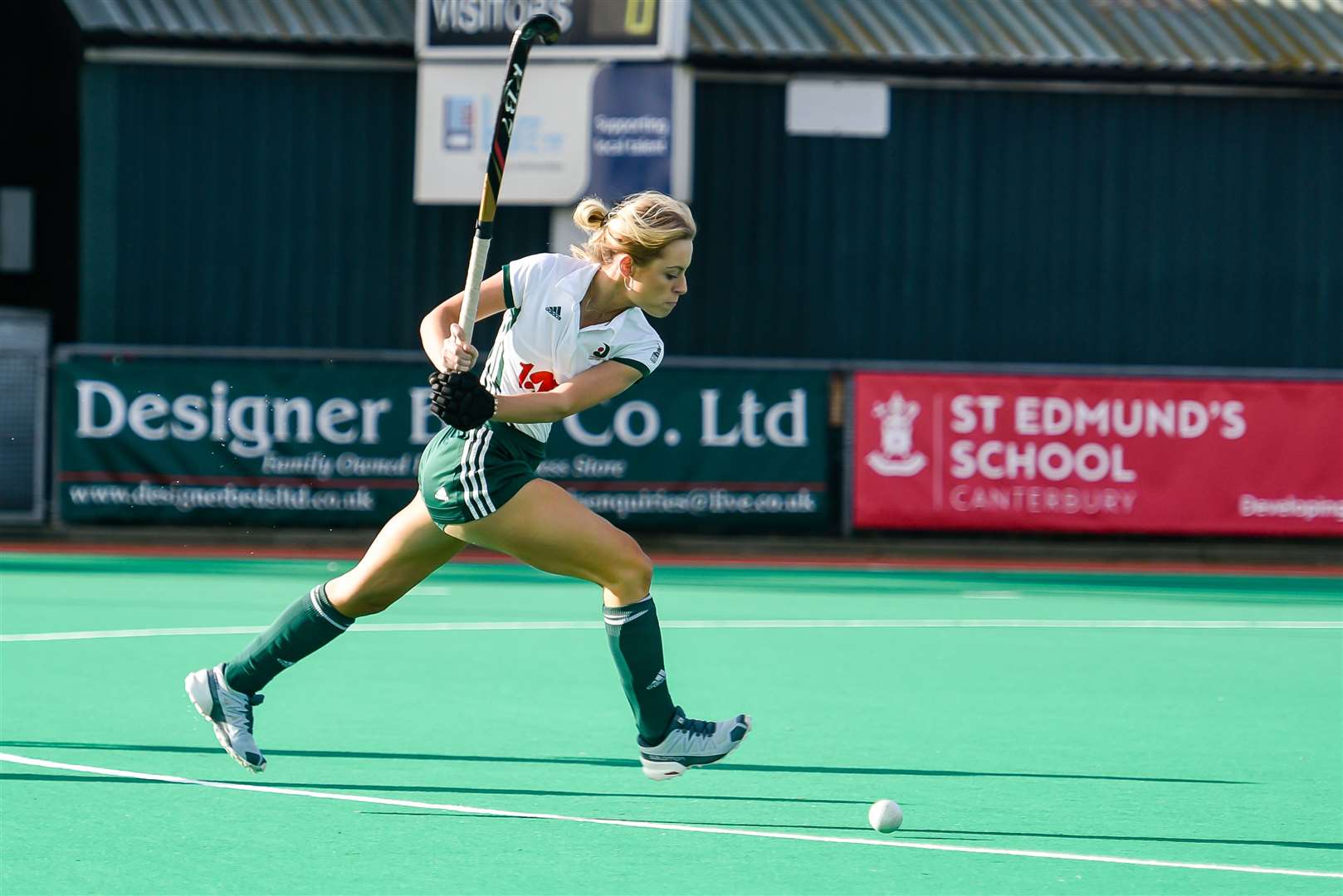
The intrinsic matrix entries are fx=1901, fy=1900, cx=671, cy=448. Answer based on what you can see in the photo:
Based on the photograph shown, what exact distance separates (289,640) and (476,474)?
2.99 ft

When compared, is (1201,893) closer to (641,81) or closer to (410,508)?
(410,508)

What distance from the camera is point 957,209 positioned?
20375mm

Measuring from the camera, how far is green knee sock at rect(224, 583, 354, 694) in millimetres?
6105

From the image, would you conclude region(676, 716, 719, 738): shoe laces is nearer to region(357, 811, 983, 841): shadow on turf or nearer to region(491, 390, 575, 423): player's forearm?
region(357, 811, 983, 841): shadow on turf

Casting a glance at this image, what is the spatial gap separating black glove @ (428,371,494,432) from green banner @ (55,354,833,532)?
11211mm

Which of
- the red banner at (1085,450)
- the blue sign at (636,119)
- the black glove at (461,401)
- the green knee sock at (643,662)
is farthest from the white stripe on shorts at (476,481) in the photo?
the blue sign at (636,119)

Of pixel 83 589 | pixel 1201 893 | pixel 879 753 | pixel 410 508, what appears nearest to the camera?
pixel 1201 893

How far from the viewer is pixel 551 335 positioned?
5859 mm

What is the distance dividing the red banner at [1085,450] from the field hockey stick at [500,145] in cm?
1129

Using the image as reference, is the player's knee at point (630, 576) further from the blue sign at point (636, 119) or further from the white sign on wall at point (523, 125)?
the white sign on wall at point (523, 125)

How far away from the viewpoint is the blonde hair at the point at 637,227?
5879 millimetres

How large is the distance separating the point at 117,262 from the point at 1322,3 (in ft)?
44.8

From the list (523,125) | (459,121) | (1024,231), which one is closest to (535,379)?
(523,125)

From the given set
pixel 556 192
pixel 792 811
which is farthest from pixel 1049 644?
pixel 556 192
